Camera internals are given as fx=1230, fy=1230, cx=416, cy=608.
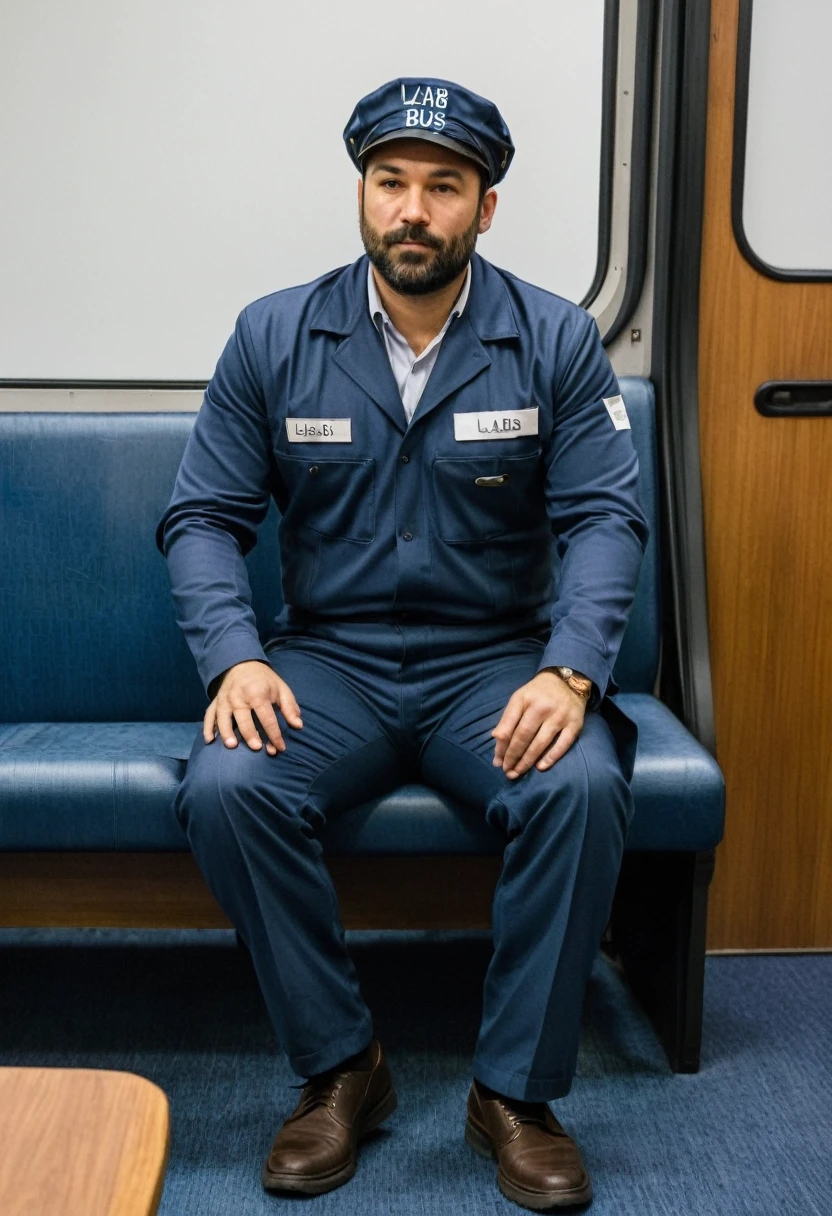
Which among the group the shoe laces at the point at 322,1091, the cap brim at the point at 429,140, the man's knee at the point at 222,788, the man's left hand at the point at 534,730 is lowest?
the shoe laces at the point at 322,1091

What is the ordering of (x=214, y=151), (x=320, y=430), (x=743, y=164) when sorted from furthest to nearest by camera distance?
(x=214, y=151), (x=743, y=164), (x=320, y=430)

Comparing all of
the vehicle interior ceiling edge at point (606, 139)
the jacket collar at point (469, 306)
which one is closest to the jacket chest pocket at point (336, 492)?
the jacket collar at point (469, 306)

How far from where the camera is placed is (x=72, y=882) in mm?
2332

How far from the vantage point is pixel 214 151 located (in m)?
2.58

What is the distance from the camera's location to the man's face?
7.02 feet

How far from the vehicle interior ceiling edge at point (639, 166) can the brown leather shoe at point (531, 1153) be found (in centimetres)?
158

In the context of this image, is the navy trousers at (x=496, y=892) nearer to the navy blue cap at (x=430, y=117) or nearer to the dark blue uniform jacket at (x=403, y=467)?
the dark blue uniform jacket at (x=403, y=467)

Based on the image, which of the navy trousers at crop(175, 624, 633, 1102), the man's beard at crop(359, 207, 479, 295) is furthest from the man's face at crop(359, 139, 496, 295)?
the navy trousers at crop(175, 624, 633, 1102)

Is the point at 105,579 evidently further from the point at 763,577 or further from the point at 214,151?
the point at 763,577

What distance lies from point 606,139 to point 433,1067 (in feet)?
6.19

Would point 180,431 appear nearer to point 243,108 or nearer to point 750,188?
point 243,108

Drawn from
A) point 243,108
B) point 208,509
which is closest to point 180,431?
point 208,509

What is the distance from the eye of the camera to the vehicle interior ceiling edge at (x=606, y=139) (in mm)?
2543

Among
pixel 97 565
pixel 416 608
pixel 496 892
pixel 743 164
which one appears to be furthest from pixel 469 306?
pixel 496 892
